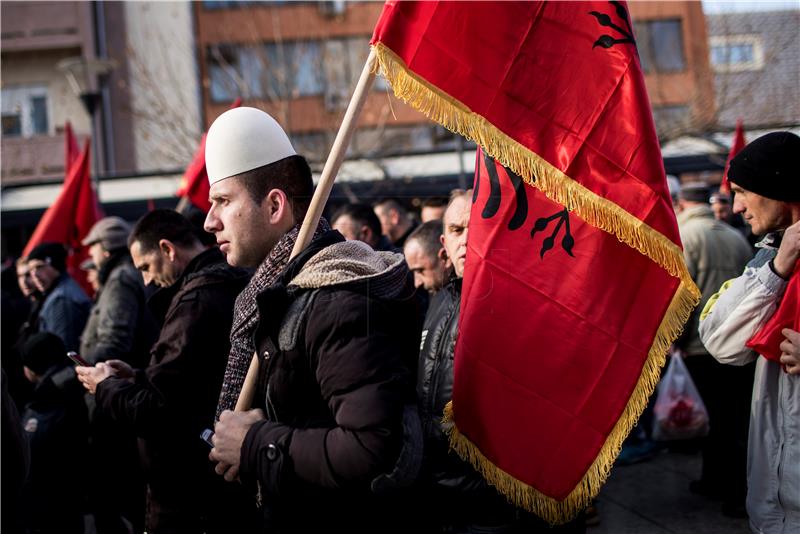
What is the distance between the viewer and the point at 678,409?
23.4 ft

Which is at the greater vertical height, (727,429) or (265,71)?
(265,71)

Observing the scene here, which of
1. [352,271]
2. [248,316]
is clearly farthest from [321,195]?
[248,316]

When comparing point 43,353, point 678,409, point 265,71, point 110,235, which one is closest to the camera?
point 43,353

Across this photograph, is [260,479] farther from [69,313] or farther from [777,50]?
[777,50]

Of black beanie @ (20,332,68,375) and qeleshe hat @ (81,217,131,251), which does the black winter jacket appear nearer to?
black beanie @ (20,332,68,375)

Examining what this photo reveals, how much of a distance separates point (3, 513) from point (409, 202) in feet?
48.3

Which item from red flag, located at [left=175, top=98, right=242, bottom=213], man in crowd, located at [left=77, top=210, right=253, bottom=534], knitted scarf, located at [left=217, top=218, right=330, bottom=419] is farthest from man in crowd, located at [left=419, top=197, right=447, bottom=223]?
knitted scarf, located at [left=217, top=218, right=330, bottom=419]

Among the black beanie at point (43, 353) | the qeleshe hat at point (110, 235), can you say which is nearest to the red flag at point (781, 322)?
the black beanie at point (43, 353)

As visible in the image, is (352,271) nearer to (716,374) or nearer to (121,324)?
(121,324)

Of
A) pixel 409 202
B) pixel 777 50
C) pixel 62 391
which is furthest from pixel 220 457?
pixel 777 50

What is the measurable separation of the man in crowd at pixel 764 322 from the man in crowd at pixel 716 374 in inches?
97.3

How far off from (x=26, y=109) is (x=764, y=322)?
2518 cm

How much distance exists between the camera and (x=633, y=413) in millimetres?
3035

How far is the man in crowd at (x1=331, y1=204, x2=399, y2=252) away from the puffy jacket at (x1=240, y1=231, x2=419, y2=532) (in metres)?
4.12
